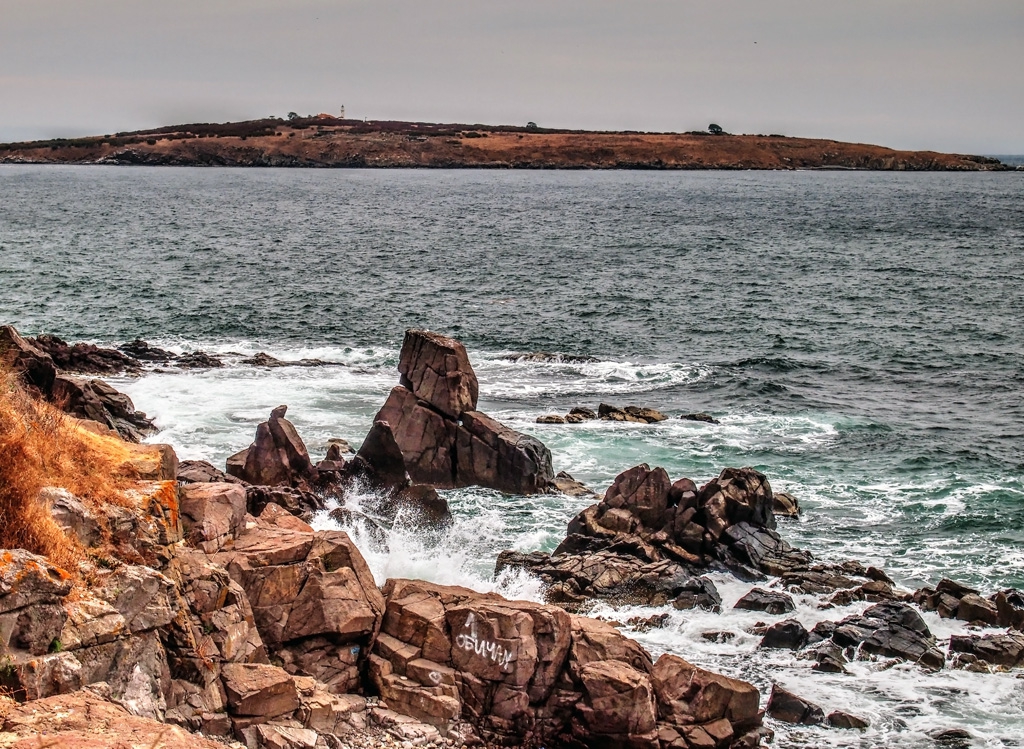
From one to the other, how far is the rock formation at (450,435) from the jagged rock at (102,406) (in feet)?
26.3

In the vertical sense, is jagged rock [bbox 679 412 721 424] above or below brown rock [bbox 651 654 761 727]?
above

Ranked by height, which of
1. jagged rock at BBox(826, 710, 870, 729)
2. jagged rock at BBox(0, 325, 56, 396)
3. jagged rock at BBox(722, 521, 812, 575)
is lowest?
jagged rock at BBox(826, 710, 870, 729)

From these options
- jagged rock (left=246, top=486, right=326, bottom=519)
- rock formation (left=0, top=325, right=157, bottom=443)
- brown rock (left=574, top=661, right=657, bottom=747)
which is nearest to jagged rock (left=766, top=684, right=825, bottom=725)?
brown rock (left=574, top=661, right=657, bottom=747)

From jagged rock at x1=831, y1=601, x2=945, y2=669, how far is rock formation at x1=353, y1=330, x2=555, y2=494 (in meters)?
11.5

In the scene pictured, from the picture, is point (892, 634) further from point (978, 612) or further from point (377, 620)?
point (377, 620)

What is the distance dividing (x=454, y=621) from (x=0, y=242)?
8712 centimetres

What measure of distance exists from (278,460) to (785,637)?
15042 millimetres

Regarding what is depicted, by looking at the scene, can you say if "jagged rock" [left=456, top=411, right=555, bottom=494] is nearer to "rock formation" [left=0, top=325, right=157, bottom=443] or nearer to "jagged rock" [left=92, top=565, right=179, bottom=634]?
"rock formation" [left=0, top=325, right=157, bottom=443]

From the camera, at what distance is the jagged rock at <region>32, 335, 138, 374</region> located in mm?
44062

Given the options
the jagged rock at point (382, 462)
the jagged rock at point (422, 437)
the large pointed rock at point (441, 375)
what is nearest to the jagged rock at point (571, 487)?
the jagged rock at point (422, 437)

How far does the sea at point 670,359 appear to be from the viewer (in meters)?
26.7

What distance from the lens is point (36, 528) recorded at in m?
13.8

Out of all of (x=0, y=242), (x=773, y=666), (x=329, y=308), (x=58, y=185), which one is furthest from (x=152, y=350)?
(x=58, y=185)

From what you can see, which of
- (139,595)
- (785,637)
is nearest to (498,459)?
(785,637)
